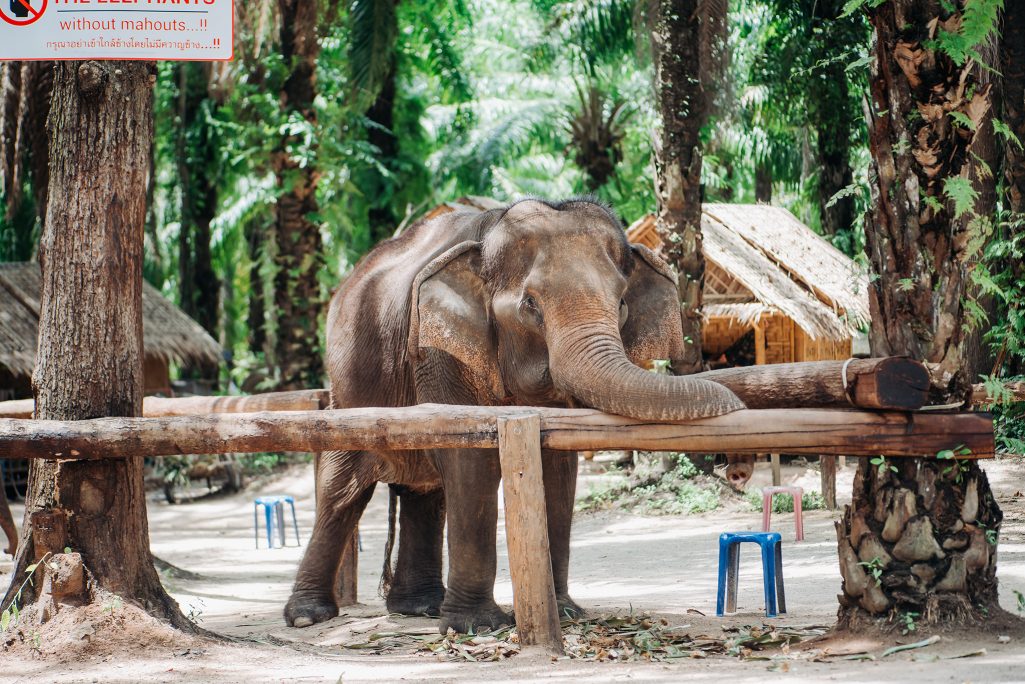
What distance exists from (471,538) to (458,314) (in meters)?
1.25

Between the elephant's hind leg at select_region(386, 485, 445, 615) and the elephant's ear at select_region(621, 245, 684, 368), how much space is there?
6.87 feet

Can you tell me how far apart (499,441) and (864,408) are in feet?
5.49

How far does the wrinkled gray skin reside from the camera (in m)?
5.96

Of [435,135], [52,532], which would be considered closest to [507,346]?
[52,532]

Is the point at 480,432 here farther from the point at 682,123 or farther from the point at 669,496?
the point at 669,496

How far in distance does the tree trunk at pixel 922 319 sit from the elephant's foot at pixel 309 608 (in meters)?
3.51

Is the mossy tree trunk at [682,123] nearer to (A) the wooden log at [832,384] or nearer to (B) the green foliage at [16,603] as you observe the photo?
(A) the wooden log at [832,384]

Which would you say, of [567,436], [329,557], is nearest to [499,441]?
[567,436]

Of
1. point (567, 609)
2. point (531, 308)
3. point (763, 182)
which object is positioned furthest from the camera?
point (763, 182)

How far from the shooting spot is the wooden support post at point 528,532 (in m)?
5.55

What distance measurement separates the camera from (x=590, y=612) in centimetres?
730

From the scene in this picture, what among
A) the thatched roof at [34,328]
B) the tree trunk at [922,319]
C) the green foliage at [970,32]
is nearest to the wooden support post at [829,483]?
the tree trunk at [922,319]

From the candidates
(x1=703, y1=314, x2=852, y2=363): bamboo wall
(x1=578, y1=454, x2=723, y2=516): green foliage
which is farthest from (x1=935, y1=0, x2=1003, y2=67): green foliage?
(x1=703, y1=314, x2=852, y2=363): bamboo wall

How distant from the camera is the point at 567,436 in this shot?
5.60 meters
